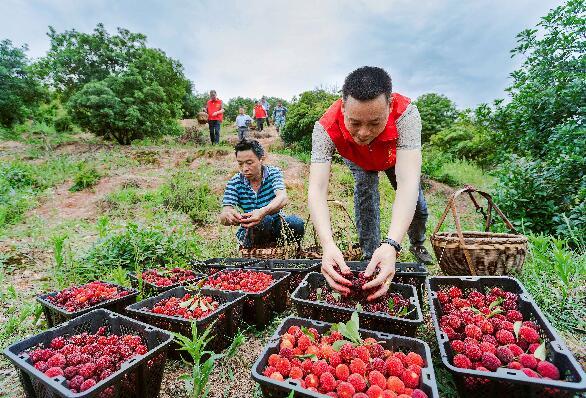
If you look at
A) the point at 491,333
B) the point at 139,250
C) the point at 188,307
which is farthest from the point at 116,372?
the point at 139,250

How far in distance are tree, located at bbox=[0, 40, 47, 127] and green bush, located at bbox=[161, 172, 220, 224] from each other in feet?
37.8

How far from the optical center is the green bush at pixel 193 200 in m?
6.13

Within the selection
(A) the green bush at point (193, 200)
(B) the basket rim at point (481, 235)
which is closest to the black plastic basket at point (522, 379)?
(B) the basket rim at point (481, 235)

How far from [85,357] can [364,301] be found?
53.8 inches

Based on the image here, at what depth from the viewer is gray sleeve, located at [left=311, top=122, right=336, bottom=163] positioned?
2.42 metres

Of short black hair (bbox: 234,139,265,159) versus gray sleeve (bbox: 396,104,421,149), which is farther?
short black hair (bbox: 234,139,265,159)

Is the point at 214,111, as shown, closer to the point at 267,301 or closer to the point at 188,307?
the point at 267,301

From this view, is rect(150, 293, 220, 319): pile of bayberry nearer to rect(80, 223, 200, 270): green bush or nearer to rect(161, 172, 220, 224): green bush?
rect(80, 223, 200, 270): green bush

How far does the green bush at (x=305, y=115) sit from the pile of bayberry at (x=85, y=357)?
33.8 ft

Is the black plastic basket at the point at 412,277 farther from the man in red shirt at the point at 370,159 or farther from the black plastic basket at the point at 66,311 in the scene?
the black plastic basket at the point at 66,311

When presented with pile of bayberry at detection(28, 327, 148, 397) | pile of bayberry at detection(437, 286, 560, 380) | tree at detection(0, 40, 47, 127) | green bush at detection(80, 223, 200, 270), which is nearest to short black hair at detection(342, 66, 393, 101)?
pile of bayberry at detection(437, 286, 560, 380)

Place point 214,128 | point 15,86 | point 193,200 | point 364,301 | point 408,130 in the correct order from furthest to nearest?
point 15,86, point 214,128, point 193,200, point 408,130, point 364,301

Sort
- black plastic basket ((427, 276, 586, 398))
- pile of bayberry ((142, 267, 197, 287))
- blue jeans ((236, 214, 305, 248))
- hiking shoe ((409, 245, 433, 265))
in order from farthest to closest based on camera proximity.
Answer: blue jeans ((236, 214, 305, 248)) → hiking shoe ((409, 245, 433, 265)) → pile of bayberry ((142, 267, 197, 287)) → black plastic basket ((427, 276, 586, 398))

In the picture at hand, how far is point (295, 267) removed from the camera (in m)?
2.74
